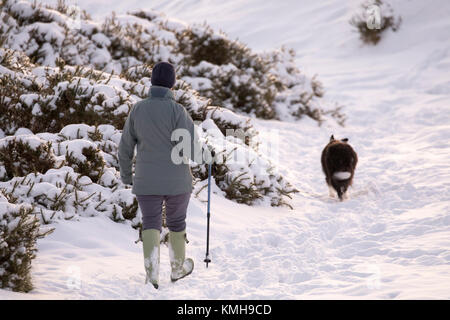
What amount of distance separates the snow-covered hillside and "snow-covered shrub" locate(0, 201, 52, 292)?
122 mm

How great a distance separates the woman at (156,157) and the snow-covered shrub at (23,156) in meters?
1.90

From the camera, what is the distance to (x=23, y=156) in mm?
5621

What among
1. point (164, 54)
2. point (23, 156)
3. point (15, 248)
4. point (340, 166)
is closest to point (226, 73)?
point (164, 54)

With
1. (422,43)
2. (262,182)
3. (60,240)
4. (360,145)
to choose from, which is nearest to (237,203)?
(262,182)

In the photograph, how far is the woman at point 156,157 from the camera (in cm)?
404

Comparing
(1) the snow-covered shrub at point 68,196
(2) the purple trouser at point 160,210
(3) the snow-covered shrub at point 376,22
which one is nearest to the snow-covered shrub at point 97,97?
(1) the snow-covered shrub at point 68,196

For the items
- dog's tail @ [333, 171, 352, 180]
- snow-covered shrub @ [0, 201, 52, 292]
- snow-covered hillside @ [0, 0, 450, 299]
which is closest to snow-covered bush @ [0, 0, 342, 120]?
snow-covered hillside @ [0, 0, 450, 299]

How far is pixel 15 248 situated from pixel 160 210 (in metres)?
1.22

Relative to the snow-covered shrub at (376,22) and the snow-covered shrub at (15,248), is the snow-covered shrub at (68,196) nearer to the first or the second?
the snow-covered shrub at (15,248)

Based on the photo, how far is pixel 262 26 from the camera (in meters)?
27.4

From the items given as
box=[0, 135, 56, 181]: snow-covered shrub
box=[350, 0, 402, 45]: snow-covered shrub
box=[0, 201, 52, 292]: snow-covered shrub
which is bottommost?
box=[0, 201, 52, 292]: snow-covered shrub

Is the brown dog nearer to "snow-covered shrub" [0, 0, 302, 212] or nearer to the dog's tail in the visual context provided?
the dog's tail

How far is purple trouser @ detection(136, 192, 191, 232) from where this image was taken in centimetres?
412

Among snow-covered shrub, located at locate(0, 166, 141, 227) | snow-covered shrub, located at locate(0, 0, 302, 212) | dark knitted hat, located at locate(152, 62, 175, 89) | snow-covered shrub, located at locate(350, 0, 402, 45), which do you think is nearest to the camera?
dark knitted hat, located at locate(152, 62, 175, 89)
